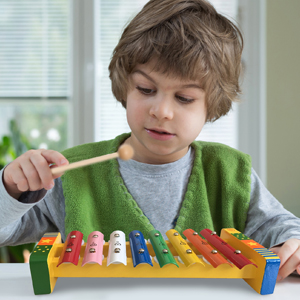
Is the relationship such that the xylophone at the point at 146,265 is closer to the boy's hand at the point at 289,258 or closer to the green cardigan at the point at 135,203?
the boy's hand at the point at 289,258

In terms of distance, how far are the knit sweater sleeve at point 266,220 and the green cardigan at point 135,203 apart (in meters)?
0.02

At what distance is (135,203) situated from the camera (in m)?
0.85

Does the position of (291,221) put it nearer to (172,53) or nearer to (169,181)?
(169,181)

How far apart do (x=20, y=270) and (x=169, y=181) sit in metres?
0.43

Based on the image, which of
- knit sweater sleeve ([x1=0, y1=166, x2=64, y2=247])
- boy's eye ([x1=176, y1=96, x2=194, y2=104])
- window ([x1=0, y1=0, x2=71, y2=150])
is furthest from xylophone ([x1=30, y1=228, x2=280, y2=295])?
window ([x1=0, y1=0, x2=71, y2=150])

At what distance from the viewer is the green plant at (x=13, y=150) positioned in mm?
1623

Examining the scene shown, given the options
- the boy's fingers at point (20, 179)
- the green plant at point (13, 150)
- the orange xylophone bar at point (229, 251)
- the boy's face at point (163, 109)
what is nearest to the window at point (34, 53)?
the green plant at point (13, 150)

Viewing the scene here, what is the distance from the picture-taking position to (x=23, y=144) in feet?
5.76

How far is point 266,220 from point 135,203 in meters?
0.31

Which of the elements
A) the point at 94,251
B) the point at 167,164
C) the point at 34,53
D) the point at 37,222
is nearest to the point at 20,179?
the point at 94,251

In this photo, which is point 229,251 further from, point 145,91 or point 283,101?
point 283,101

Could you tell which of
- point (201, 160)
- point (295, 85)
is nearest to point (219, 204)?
point (201, 160)

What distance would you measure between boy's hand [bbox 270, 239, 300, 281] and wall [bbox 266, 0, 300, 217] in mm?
1155

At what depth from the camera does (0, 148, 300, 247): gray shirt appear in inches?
31.7
